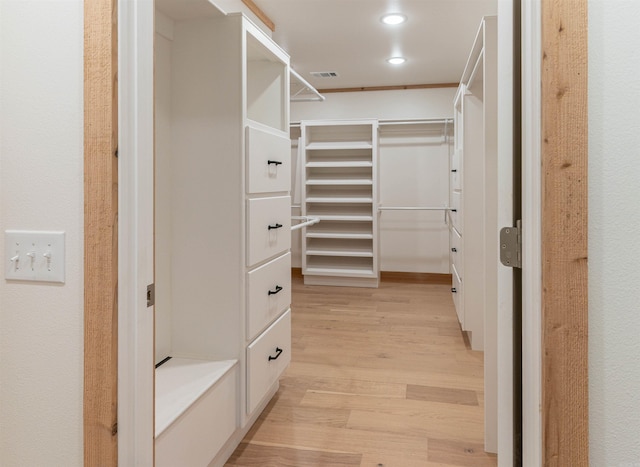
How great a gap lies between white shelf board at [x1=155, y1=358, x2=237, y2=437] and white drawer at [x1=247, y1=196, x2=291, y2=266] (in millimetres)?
449

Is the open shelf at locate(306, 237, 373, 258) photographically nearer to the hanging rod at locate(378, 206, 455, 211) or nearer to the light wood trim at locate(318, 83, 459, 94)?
the hanging rod at locate(378, 206, 455, 211)

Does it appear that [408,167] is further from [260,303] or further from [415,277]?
[260,303]

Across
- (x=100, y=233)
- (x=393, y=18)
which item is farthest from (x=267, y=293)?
(x=393, y=18)

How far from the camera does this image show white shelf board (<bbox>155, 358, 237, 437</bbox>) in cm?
163

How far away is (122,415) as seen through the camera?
1.04 m

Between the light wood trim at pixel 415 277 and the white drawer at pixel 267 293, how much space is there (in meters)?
3.59

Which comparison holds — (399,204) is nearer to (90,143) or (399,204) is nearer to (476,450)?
(476,450)

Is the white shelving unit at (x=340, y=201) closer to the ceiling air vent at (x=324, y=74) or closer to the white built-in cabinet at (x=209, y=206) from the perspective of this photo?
the ceiling air vent at (x=324, y=74)

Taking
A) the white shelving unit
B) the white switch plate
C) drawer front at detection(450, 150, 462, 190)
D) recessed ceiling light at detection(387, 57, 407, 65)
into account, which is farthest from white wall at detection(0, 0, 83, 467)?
the white shelving unit

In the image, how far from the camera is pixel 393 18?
362 cm

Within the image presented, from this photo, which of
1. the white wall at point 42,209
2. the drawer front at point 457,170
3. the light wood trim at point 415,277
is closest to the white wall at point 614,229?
the white wall at point 42,209

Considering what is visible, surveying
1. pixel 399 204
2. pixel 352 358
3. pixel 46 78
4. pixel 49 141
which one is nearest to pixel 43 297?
pixel 49 141

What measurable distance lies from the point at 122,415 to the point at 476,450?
1.65m

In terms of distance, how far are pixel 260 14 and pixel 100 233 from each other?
9.42 feet
